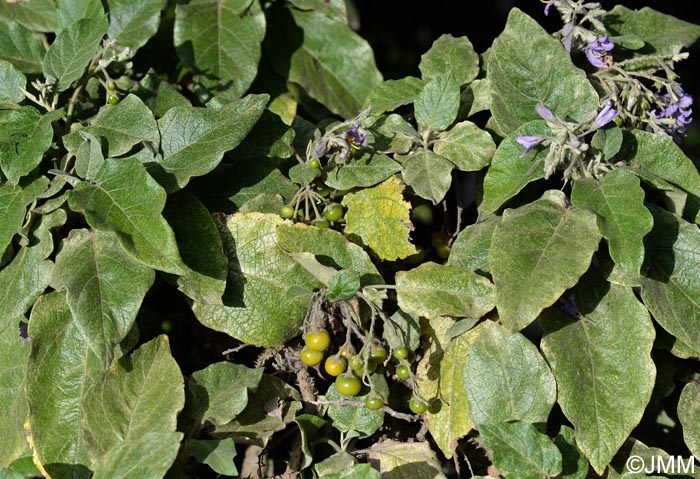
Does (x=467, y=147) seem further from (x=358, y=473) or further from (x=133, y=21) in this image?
(x=133, y=21)

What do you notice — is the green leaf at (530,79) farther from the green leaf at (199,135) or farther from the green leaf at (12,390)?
the green leaf at (12,390)

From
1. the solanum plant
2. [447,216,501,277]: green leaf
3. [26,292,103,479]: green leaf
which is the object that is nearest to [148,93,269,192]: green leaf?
the solanum plant

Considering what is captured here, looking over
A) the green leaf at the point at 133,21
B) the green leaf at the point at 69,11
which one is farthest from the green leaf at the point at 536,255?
the green leaf at the point at 69,11

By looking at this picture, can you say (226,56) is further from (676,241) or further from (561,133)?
(676,241)

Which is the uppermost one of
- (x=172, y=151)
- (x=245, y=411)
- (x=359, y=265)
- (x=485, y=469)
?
(x=172, y=151)

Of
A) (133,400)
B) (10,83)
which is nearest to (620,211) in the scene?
(133,400)

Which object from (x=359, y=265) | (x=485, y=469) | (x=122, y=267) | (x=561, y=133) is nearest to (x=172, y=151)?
(x=122, y=267)
